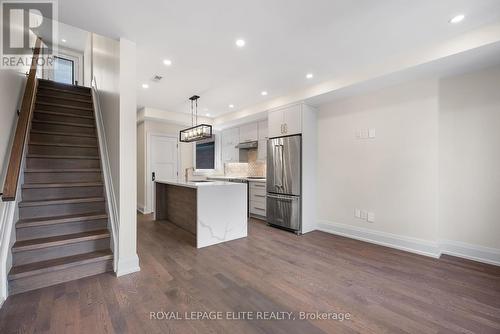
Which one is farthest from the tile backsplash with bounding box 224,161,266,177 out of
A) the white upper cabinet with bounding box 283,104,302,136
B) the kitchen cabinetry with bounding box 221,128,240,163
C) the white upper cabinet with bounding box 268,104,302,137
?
the white upper cabinet with bounding box 283,104,302,136

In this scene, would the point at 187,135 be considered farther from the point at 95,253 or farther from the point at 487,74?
the point at 487,74

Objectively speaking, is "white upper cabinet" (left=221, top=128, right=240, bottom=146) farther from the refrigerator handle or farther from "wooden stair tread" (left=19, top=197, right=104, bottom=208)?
"wooden stair tread" (left=19, top=197, right=104, bottom=208)

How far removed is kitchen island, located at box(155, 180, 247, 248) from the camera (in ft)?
11.0

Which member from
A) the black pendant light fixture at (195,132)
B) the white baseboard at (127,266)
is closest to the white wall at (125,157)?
the white baseboard at (127,266)

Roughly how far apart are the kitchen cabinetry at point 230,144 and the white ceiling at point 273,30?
2.80 m

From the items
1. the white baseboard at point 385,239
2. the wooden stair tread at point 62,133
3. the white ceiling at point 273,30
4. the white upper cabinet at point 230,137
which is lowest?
the white baseboard at point 385,239

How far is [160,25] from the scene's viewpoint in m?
2.27

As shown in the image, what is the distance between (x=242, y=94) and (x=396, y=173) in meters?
2.97

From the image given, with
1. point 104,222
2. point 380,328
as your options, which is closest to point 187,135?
point 104,222

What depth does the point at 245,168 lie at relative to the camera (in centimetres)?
644

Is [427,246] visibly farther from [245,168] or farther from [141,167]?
[141,167]

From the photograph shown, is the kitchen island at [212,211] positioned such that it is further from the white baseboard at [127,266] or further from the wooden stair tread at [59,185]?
the wooden stair tread at [59,185]

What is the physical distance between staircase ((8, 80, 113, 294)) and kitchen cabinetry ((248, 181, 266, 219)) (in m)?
2.98

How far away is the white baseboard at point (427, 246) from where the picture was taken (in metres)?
2.80
